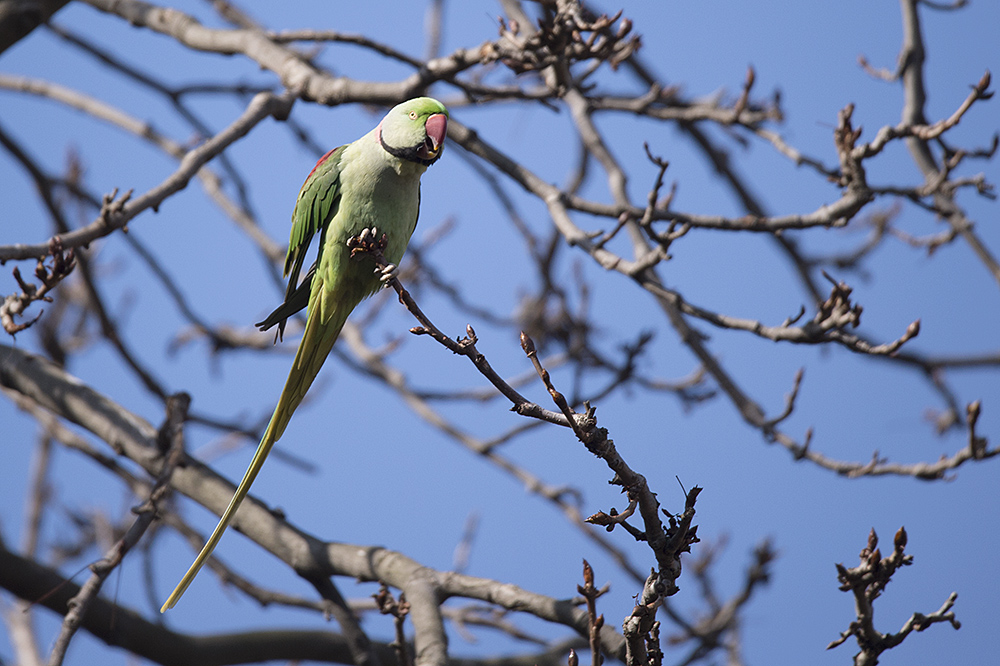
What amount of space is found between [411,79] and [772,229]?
158 centimetres

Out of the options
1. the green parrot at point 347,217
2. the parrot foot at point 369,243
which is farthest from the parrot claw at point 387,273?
the green parrot at point 347,217

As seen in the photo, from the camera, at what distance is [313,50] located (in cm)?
514

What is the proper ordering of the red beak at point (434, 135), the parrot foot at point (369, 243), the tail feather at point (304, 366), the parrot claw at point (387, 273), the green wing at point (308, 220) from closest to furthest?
1. the parrot claw at point (387, 273)
2. the parrot foot at point (369, 243)
3. the red beak at point (434, 135)
4. the tail feather at point (304, 366)
5. the green wing at point (308, 220)

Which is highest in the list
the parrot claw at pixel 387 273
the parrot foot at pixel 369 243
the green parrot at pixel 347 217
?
the green parrot at pixel 347 217

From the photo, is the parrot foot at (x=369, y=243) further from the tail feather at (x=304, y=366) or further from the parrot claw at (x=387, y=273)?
the tail feather at (x=304, y=366)

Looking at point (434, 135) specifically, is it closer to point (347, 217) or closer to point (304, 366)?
point (347, 217)

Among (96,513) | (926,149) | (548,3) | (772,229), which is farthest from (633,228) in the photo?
(96,513)

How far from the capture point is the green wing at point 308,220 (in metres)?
2.68

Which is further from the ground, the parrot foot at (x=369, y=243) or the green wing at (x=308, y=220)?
the green wing at (x=308, y=220)

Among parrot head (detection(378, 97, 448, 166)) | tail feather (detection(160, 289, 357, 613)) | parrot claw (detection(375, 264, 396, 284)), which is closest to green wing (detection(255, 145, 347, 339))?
tail feather (detection(160, 289, 357, 613))

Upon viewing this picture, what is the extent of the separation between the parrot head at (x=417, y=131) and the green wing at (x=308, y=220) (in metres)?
0.26

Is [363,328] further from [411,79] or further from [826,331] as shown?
[826,331]

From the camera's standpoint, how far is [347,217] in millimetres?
2607

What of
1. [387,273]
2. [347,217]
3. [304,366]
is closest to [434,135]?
[347,217]
